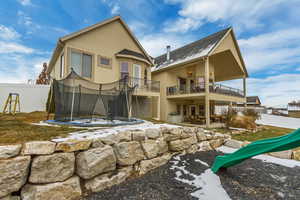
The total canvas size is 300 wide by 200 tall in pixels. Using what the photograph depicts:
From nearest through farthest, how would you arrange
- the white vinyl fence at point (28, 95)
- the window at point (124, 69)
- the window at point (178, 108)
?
the white vinyl fence at point (28, 95) → the window at point (124, 69) → the window at point (178, 108)

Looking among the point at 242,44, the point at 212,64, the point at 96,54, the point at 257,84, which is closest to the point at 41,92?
the point at 96,54

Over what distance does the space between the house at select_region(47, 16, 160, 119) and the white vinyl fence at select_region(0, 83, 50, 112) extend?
1.71m

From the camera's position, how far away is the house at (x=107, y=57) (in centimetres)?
808

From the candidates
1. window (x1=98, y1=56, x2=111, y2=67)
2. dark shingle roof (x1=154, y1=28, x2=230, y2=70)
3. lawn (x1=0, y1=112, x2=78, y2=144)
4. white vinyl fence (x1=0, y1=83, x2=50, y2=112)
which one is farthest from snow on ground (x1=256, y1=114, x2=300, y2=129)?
white vinyl fence (x1=0, y1=83, x2=50, y2=112)

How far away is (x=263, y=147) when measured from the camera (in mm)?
2902

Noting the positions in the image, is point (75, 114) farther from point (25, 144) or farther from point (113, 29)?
point (113, 29)

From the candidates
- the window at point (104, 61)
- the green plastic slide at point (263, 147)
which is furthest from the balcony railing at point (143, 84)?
the green plastic slide at point (263, 147)

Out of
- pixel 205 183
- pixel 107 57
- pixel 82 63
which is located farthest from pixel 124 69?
pixel 205 183

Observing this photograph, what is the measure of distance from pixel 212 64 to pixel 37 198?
50.4 ft

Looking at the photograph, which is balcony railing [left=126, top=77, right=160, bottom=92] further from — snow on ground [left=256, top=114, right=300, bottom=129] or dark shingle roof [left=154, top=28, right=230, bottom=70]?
snow on ground [left=256, top=114, right=300, bottom=129]

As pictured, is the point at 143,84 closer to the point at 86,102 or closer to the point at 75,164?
the point at 86,102

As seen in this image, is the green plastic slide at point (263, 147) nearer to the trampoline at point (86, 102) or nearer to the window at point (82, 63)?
the trampoline at point (86, 102)

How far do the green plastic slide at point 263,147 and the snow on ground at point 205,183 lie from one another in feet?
1.14

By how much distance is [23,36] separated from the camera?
12.1 m
